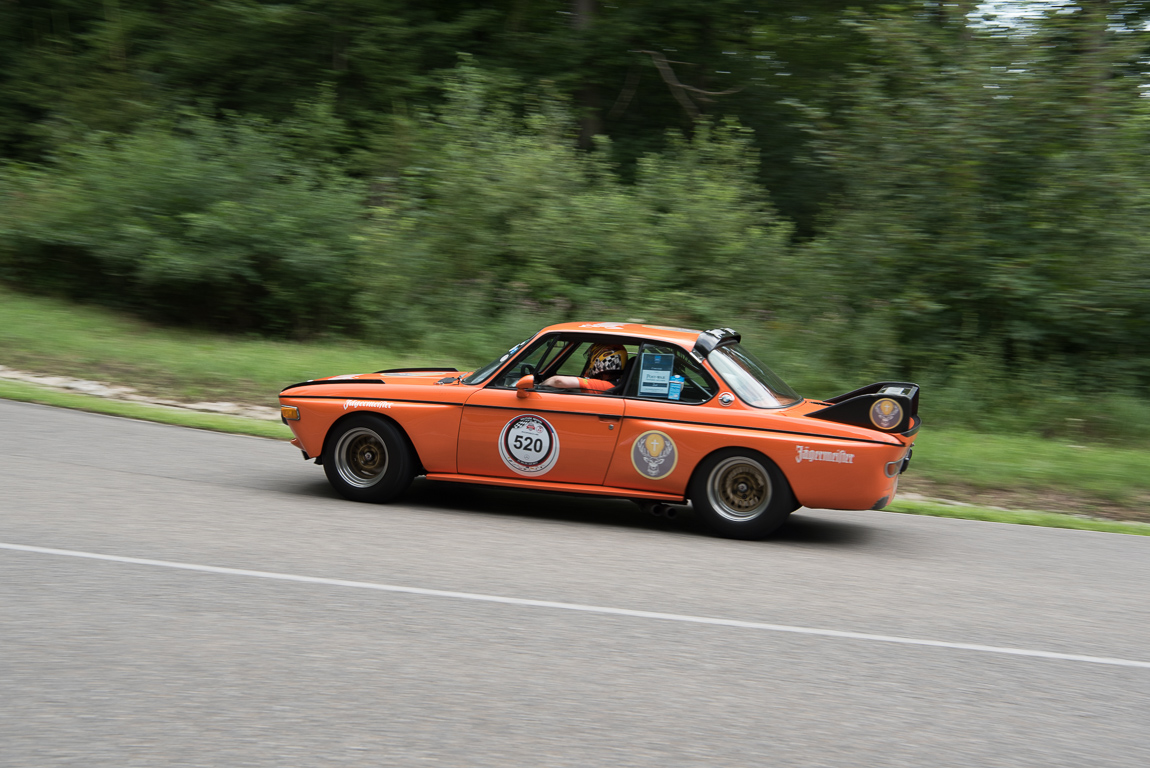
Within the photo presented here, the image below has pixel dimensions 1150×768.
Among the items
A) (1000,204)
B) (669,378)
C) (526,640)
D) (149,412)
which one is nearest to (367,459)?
(669,378)

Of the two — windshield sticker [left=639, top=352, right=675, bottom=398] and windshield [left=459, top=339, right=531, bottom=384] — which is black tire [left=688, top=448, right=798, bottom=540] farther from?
windshield [left=459, top=339, right=531, bottom=384]

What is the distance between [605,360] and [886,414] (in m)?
2.05

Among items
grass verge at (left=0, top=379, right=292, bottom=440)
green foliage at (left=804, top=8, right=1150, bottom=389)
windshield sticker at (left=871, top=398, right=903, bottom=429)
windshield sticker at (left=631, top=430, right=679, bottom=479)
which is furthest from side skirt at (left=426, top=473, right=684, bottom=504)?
green foliage at (left=804, top=8, right=1150, bottom=389)

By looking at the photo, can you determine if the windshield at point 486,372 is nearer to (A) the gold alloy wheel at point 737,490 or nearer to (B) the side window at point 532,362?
(B) the side window at point 532,362

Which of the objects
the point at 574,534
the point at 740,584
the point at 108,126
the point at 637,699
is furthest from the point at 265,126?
the point at 637,699

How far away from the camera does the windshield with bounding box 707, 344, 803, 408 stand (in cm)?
717

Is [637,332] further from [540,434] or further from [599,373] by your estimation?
[540,434]

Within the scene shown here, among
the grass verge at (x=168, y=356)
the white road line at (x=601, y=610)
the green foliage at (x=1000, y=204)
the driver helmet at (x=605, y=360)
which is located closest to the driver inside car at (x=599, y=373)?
the driver helmet at (x=605, y=360)

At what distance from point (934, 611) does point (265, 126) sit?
17355 mm

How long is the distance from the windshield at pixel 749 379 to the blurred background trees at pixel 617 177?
6.71 metres

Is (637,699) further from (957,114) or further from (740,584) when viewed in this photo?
(957,114)

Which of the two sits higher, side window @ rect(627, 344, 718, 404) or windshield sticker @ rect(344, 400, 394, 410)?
side window @ rect(627, 344, 718, 404)

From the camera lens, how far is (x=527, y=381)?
7.08 meters

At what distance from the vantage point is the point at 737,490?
23.0ft
